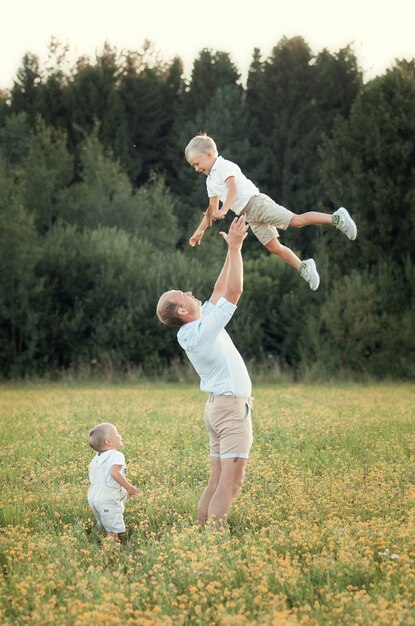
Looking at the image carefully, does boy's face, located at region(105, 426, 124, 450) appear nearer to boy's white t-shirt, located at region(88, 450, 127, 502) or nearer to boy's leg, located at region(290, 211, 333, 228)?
boy's white t-shirt, located at region(88, 450, 127, 502)

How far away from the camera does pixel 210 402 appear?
8930 millimetres

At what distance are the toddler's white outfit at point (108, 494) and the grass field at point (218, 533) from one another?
21 centimetres

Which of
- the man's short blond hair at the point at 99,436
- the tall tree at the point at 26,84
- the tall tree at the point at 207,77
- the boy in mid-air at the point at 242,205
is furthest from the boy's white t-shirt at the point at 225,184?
the tall tree at the point at 26,84

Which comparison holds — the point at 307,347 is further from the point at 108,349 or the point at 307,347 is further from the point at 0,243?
the point at 0,243

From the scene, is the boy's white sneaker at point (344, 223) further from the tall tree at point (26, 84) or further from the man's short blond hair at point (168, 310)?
the tall tree at point (26, 84)

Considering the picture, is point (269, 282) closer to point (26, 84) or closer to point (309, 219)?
point (309, 219)

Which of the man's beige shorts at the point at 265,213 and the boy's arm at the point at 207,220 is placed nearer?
the boy's arm at the point at 207,220

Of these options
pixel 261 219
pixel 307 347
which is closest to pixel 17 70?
pixel 307 347

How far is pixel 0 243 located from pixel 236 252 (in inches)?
975

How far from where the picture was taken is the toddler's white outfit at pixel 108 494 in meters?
9.48

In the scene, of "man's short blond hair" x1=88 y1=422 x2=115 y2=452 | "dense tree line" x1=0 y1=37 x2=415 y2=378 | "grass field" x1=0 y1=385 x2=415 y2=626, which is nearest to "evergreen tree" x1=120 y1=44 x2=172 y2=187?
"dense tree line" x1=0 y1=37 x2=415 y2=378

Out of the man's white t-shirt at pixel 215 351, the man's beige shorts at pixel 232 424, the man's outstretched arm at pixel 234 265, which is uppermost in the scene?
the man's outstretched arm at pixel 234 265

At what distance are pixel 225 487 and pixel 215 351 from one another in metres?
1.20

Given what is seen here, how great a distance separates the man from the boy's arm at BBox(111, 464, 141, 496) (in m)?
0.75
